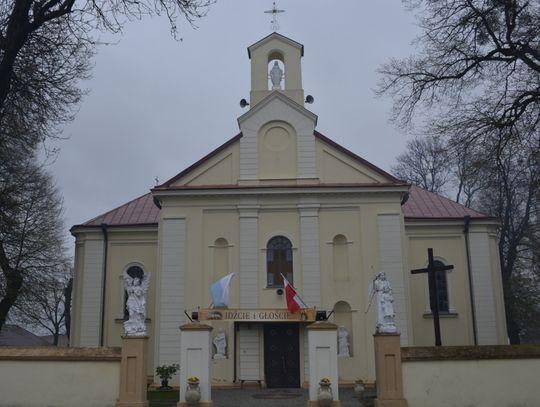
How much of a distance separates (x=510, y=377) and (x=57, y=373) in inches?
415

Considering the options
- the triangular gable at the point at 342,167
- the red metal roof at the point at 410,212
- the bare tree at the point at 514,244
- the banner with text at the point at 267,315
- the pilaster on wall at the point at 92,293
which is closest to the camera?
the banner with text at the point at 267,315

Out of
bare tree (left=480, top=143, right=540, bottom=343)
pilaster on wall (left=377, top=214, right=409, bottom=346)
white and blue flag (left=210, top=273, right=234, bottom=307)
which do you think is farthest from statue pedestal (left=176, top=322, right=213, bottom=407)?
bare tree (left=480, top=143, right=540, bottom=343)

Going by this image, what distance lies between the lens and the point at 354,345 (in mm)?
21922

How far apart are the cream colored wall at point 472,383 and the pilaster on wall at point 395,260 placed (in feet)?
23.9

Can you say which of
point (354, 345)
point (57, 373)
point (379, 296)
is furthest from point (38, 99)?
point (354, 345)

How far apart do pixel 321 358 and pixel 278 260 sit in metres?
8.22

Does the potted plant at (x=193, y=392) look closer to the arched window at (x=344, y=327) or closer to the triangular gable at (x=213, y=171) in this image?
the arched window at (x=344, y=327)

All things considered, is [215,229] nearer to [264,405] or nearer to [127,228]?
[127,228]

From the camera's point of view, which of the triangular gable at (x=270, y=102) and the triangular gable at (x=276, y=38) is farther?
the triangular gable at (x=276, y=38)

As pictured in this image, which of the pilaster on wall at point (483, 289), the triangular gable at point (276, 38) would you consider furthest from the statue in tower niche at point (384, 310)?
the triangular gable at point (276, 38)

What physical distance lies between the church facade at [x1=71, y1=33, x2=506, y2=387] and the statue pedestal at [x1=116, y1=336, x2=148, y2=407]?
652cm

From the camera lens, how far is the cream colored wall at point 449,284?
2517 centimetres

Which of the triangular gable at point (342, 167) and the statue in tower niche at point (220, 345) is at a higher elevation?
the triangular gable at point (342, 167)

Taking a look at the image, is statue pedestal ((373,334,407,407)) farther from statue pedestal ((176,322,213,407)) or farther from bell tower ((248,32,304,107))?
bell tower ((248,32,304,107))
